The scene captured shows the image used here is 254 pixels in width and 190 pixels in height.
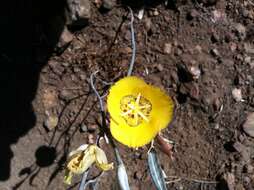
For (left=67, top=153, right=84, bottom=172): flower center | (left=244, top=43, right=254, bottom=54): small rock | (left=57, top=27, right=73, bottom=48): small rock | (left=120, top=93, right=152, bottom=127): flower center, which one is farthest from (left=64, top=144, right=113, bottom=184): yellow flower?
(left=244, top=43, right=254, bottom=54): small rock

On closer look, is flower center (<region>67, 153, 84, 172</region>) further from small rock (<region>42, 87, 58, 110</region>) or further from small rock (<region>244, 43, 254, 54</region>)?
small rock (<region>244, 43, 254, 54</region>)

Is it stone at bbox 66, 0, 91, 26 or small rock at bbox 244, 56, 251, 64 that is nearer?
stone at bbox 66, 0, 91, 26

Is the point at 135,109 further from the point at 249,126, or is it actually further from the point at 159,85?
the point at 249,126

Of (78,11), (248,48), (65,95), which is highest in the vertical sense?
(78,11)

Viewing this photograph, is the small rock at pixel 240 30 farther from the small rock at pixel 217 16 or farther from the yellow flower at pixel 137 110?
the yellow flower at pixel 137 110

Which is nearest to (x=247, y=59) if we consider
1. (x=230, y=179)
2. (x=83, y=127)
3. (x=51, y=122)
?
(x=230, y=179)

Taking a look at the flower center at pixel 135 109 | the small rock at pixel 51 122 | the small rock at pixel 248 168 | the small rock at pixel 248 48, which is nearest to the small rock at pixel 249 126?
the small rock at pixel 248 168

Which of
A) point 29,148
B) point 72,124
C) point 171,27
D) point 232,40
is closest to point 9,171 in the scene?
point 29,148
